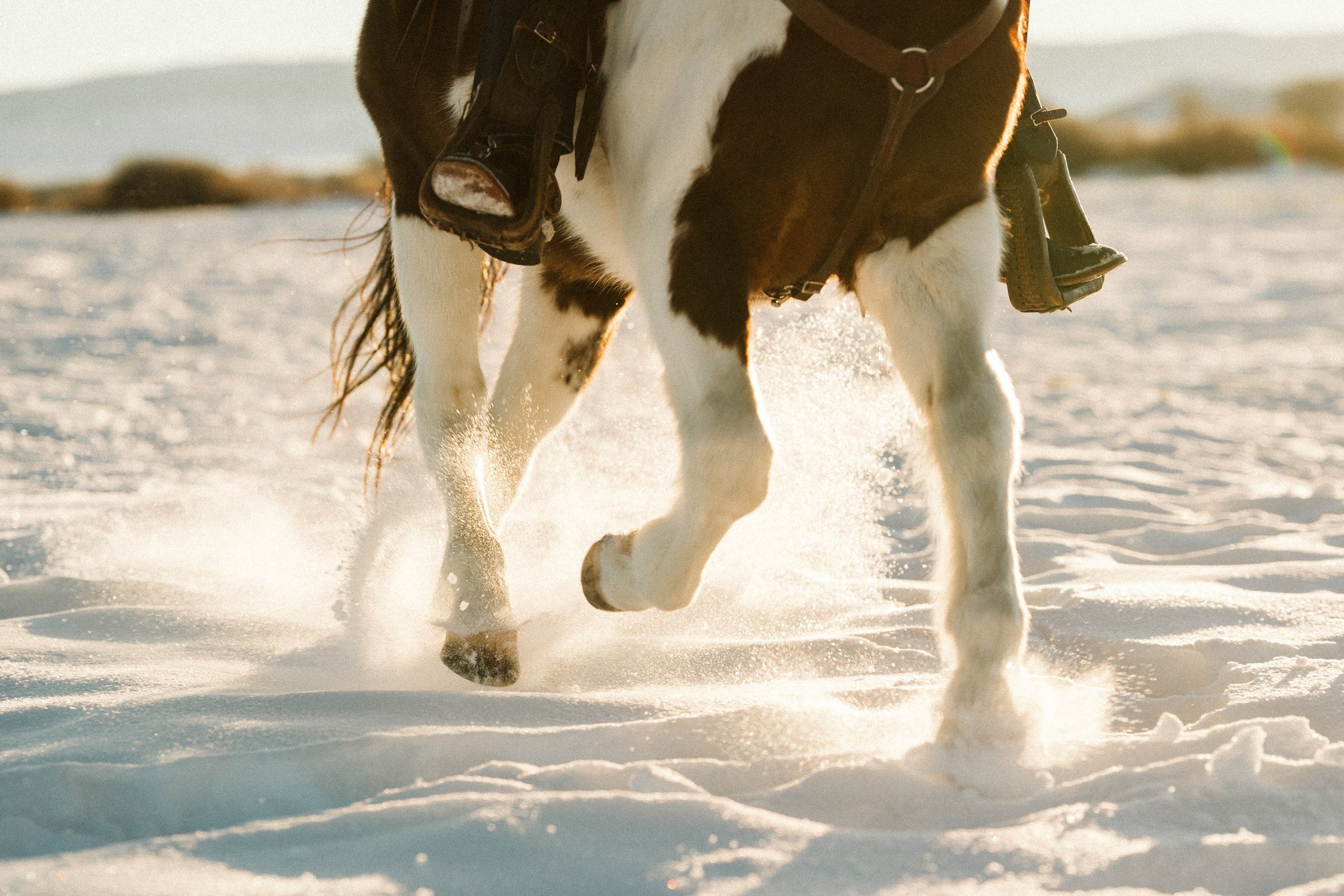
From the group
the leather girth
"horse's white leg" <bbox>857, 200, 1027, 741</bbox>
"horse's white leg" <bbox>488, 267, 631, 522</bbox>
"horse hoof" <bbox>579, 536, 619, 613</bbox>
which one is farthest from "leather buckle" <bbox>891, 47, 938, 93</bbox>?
"horse's white leg" <bbox>488, 267, 631, 522</bbox>

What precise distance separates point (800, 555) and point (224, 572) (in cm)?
163

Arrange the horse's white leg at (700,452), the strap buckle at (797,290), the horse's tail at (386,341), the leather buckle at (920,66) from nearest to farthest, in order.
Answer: the leather buckle at (920,66) → the horse's white leg at (700,452) → the strap buckle at (797,290) → the horse's tail at (386,341)

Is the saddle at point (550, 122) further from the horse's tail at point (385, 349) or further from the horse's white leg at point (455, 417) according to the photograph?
the horse's tail at point (385, 349)

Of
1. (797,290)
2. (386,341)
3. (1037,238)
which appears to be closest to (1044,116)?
(1037,238)

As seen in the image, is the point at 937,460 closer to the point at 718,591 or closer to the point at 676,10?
the point at 676,10

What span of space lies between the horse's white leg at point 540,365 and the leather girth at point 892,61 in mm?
1316

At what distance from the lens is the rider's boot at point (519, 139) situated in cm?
244

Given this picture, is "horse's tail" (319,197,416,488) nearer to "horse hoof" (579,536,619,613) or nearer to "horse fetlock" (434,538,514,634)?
"horse fetlock" (434,538,514,634)

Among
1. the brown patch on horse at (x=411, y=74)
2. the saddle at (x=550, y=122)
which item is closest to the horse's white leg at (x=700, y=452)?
the saddle at (x=550, y=122)

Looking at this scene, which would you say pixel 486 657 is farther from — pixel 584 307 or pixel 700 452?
pixel 584 307

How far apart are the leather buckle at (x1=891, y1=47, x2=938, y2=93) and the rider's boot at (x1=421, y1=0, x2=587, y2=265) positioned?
2.10 ft

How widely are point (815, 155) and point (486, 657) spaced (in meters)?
1.34

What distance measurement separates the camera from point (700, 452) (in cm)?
228

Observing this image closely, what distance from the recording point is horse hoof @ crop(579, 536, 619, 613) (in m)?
2.54
